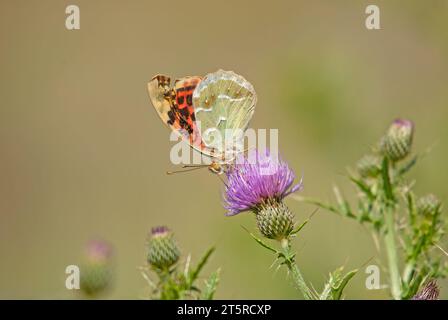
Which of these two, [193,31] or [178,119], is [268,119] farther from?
[178,119]

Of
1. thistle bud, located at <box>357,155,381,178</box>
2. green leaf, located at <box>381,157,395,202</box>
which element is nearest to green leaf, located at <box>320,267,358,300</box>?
green leaf, located at <box>381,157,395,202</box>

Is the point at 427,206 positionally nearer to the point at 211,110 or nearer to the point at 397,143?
the point at 397,143

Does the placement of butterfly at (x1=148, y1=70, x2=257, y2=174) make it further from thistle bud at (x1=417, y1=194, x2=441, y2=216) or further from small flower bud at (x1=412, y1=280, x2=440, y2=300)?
small flower bud at (x1=412, y1=280, x2=440, y2=300)

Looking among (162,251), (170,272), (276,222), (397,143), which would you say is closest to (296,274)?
(276,222)

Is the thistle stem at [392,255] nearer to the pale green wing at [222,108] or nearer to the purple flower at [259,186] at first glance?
the purple flower at [259,186]

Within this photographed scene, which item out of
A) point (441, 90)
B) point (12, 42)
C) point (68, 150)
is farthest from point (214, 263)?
point (12, 42)

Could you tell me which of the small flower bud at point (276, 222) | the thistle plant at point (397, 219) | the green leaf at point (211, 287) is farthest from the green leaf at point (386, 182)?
the green leaf at point (211, 287)
